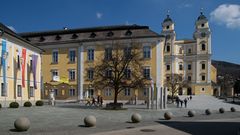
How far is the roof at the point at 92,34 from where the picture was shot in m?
56.6

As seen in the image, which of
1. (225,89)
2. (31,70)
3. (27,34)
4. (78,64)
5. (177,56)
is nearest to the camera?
(31,70)

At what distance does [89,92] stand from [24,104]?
22.3 metres

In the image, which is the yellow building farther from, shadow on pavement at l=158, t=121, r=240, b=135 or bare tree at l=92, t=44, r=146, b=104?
shadow on pavement at l=158, t=121, r=240, b=135

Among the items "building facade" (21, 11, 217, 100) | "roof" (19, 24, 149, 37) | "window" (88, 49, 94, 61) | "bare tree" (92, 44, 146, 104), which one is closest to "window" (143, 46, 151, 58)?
"building facade" (21, 11, 217, 100)

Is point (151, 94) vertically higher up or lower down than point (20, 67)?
lower down

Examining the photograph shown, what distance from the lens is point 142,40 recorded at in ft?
183

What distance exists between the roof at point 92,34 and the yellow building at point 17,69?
14.0m

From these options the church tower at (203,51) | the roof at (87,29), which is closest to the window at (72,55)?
the roof at (87,29)

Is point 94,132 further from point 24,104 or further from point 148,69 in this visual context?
point 148,69

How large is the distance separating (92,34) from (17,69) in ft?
73.4

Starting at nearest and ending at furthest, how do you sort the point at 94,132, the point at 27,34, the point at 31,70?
the point at 94,132, the point at 31,70, the point at 27,34

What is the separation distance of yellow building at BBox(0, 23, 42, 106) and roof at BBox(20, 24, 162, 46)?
1403 centimetres

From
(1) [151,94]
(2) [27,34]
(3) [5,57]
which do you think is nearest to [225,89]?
(2) [27,34]

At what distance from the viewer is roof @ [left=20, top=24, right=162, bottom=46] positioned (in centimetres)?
5656
